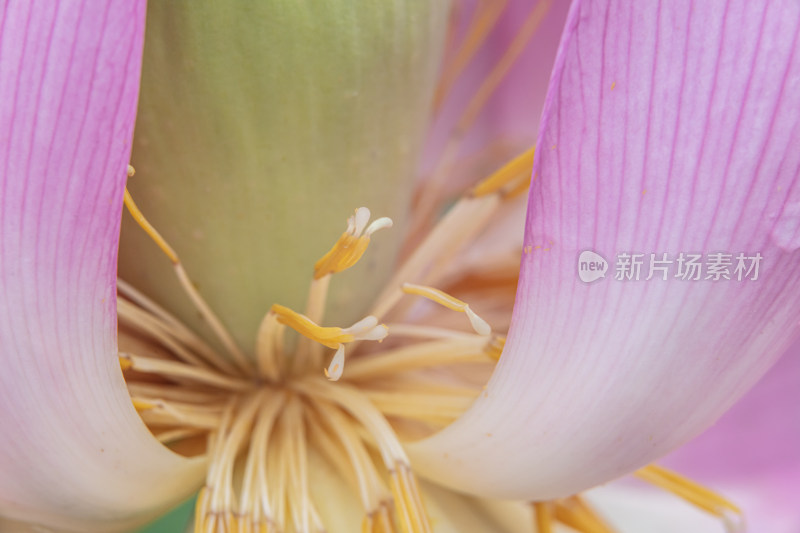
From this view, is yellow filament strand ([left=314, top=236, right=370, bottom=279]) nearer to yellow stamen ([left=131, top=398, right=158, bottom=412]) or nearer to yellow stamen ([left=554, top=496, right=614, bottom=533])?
yellow stamen ([left=131, top=398, right=158, bottom=412])

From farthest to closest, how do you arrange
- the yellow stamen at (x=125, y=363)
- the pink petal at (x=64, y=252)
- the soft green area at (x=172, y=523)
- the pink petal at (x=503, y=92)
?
the pink petal at (x=503, y=92) → the soft green area at (x=172, y=523) → the yellow stamen at (x=125, y=363) → the pink petal at (x=64, y=252)

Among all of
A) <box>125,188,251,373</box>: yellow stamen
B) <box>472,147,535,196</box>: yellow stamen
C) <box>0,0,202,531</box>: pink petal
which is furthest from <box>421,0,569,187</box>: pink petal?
<box>0,0,202,531</box>: pink petal

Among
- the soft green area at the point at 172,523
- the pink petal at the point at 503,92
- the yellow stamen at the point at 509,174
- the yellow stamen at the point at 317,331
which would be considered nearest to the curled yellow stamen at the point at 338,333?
the yellow stamen at the point at 317,331

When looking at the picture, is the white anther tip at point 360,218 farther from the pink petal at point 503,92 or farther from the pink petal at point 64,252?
the pink petal at point 503,92

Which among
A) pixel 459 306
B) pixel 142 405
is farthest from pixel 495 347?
pixel 142 405

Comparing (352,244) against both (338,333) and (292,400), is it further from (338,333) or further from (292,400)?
(292,400)

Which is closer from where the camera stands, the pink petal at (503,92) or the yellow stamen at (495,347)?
the yellow stamen at (495,347)
